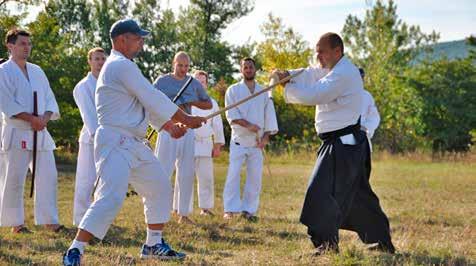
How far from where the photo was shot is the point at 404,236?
8984 millimetres

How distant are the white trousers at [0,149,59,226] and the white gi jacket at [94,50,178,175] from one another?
8.92 ft

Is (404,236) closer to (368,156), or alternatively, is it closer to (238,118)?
(368,156)

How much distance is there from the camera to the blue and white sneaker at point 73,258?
21.2 ft

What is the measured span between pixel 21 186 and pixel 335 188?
12.9ft

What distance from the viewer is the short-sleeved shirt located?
9742mm

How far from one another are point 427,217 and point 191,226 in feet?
11.5

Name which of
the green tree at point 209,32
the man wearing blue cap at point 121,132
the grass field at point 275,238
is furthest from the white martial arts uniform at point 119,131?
the green tree at point 209,32

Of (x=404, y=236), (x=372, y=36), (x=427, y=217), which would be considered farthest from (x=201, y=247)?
(x=372, y=36)

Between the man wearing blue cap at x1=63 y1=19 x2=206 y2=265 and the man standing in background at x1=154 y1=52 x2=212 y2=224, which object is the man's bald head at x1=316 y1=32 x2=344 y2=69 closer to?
the man wearing blue cap at x1=63 y1=19 x2=206 y2=265

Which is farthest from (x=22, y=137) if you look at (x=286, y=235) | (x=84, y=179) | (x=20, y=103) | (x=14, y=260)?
(x=286, y=235)

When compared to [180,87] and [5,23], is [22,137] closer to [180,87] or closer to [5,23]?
[180,87]

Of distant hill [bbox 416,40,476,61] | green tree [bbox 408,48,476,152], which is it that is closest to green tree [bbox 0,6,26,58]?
green tree [bbox 408,48,476,152]

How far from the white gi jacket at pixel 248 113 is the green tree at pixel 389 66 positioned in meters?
23.5

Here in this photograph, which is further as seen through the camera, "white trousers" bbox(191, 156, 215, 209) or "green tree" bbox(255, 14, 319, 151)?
"green tree" bbox(255, 14, 319, 151)
